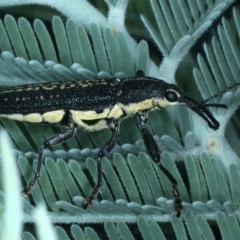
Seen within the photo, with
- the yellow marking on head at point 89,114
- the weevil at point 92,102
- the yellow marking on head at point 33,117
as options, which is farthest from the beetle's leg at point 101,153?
the yellow marking on head at point 33,117

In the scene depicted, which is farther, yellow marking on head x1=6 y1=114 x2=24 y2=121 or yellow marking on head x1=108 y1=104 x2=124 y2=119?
yellow marking on head x1=108 y1=104 x2=124 y2=119

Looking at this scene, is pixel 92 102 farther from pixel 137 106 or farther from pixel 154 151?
pixel 154 151

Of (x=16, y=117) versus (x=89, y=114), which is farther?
(x=89, y=114)

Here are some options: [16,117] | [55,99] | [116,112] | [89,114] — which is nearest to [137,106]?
[116,112]

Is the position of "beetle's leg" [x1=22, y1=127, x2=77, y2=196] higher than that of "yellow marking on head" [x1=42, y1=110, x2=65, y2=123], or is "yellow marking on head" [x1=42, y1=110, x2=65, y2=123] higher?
"yellow marking on head" [x1=42, y1=110, x2=65, y2=123]

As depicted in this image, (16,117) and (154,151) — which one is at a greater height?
(16,117)

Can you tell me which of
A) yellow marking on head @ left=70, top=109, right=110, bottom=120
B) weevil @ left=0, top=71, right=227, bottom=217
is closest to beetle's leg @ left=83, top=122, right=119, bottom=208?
weevil @ left=0, top=71, right=227, bottom=217

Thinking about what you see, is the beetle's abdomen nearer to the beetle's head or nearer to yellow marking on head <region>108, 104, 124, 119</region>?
A: yellow marking on head <region>108, 104, 124, 119</region>
